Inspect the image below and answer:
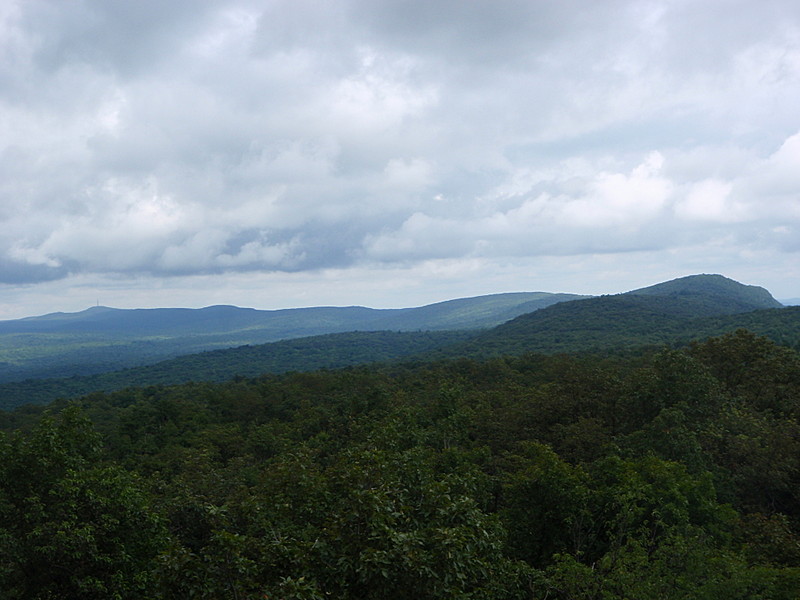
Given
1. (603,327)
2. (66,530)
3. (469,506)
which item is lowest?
(603,327)

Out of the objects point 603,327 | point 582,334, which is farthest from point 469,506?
point 603,327

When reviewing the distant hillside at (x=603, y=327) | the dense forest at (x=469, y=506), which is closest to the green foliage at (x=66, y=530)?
the dense forest at (x=469, y=506)

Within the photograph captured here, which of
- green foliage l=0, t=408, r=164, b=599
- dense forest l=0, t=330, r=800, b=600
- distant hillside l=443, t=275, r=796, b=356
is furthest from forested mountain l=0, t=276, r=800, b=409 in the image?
green foliage l=0, t=408, r=164, b=599

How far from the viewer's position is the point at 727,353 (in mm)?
39125

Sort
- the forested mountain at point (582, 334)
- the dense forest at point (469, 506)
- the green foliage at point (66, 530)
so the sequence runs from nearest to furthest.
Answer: the dense forest at point (469, 506) → the green foliage at point (66, 530) → the forested mountain at point (582, 334)

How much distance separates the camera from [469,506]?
39.9 feet

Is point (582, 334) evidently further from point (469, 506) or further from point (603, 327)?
point (469, 506)

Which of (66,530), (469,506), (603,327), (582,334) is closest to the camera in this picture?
(469,506)

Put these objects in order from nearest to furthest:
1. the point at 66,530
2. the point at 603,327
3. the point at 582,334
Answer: the point at 66,530, the point at 582,334, the point at 603,327

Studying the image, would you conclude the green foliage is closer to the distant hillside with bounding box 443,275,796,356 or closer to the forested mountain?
the forested mountain

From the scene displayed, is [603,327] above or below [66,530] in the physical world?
below

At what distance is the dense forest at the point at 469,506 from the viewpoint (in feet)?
33.5

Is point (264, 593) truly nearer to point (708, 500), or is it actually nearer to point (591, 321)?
point (708, 500)

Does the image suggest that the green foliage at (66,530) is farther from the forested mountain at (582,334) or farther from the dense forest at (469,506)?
the forested mountain at (582,334)
